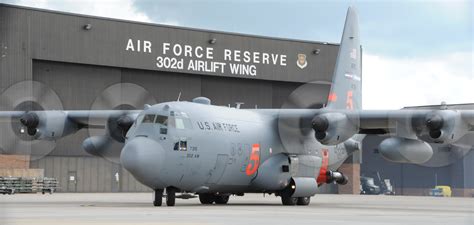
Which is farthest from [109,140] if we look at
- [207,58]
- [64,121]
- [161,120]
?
[207,58]

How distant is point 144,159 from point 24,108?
33258mm

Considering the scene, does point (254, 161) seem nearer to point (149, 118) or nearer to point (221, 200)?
point (221, 200)

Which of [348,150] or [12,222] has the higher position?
[348,150]

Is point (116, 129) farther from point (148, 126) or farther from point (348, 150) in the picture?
point (348, 150)

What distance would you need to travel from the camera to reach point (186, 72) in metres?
67.1

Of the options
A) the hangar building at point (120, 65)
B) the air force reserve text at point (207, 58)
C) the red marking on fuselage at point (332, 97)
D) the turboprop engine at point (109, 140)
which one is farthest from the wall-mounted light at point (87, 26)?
the red marking on fuselage at point (332, 97)

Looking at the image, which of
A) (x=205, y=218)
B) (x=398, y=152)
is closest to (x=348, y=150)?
(x=398, y=152)

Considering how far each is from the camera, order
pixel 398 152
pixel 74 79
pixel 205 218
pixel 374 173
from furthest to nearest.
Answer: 1. pixel 374 173
2. pixel 74 79
3. pixel 398 152
4. pixel 205 218

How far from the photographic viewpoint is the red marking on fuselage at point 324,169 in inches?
1394

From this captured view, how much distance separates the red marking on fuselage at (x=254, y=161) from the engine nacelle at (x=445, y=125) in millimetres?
7105

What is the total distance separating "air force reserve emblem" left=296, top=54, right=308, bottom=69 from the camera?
73.4m

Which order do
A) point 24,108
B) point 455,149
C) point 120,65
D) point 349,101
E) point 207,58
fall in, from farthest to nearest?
point 455,149 → point 207,58 → point 120,65 → point 24,108 → point 349,101

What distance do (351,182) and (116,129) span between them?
3953cm

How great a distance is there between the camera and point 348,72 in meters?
38.7
